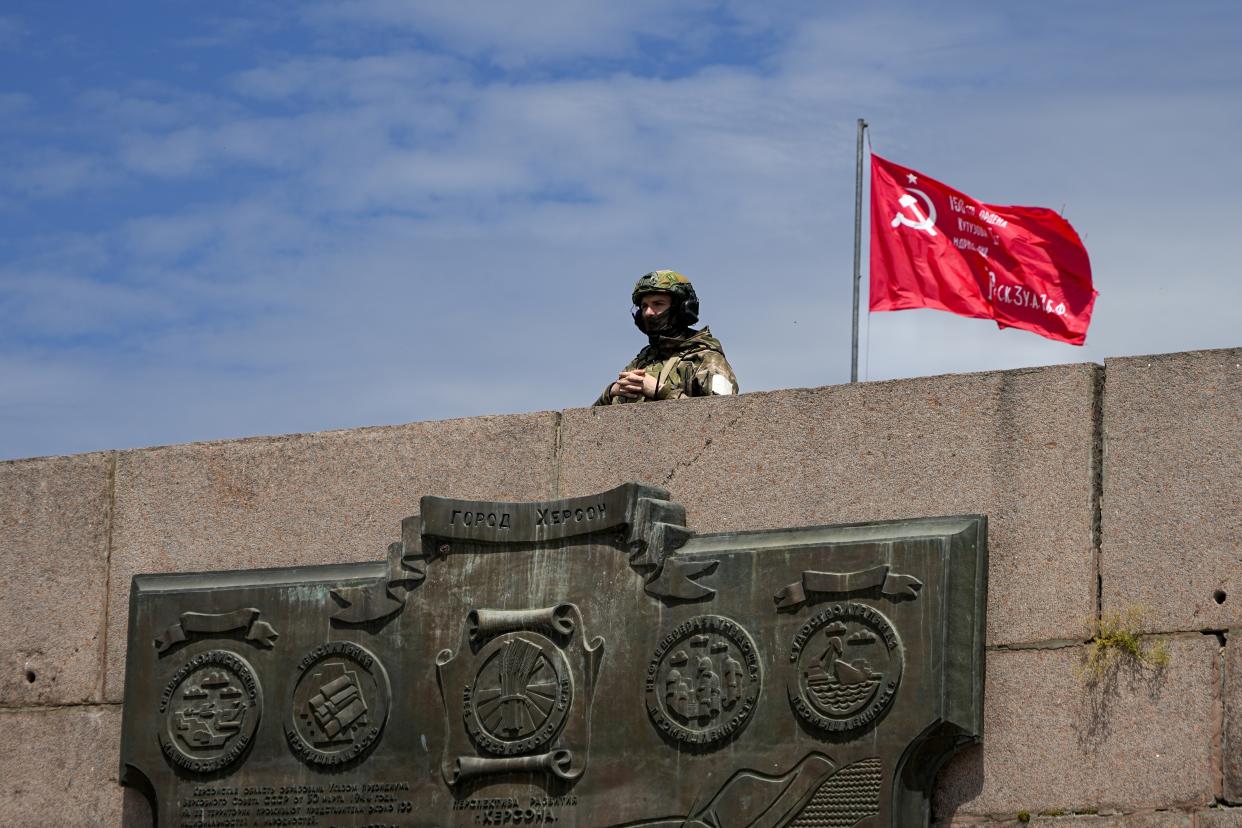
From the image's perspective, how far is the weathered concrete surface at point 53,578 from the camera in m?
9.52

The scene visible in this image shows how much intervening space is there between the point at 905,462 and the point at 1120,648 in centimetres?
106

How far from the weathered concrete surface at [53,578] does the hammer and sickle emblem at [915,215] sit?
235 inches

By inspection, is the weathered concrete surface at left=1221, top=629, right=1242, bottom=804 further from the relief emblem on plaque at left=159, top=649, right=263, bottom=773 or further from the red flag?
the red flag

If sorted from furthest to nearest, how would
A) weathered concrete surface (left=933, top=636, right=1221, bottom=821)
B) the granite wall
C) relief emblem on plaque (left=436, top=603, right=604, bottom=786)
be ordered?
relief emblem on plaque (left=436, top=603, right=604, bottom=786)
the granite wall
weathered concrete surface (left=933, top=636, right=1221, bottom=821)

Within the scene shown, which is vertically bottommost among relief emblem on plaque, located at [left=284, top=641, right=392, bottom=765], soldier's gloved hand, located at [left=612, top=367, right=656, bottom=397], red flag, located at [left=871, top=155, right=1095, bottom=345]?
relief emblem on plaque, located at [left=284, top=641, right=392, bottom=765]

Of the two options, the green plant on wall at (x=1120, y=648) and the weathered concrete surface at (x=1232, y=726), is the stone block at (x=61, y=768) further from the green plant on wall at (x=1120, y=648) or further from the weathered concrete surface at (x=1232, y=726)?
the weathered concrete surface at (x=1232, y=726)

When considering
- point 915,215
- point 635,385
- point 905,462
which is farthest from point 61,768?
point 915,215

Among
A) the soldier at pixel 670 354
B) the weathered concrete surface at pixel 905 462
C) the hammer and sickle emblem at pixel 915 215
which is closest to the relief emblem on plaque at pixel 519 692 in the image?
the weathered concrete surface at pixel 905 462

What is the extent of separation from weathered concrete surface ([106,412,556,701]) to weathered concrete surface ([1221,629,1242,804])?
275 centimetres

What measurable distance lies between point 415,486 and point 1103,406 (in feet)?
9.26

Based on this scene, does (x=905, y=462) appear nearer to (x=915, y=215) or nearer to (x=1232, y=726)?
(x=1232, y=726)

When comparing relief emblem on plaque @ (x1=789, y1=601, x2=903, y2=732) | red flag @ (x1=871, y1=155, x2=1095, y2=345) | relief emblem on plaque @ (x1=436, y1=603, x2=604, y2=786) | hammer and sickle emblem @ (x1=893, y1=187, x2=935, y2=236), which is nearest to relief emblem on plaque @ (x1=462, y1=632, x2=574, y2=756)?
relief emblem on plaque @ (x1=436, y1=603, x2=604, y2=786)

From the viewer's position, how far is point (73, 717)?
9.41 m

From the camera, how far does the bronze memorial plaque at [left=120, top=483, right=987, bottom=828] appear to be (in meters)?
7.52
